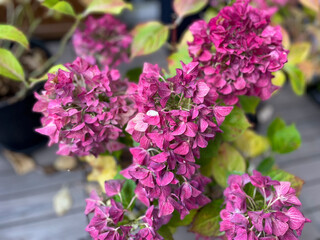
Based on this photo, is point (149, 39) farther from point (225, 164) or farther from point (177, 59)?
point (225, 164)

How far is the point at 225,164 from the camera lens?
0.58 m

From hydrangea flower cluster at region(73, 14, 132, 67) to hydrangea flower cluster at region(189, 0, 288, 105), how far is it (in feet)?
0.82

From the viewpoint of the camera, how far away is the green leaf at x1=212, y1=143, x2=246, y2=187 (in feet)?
1.88

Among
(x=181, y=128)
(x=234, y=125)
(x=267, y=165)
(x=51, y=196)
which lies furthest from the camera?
(x=51, y=196)

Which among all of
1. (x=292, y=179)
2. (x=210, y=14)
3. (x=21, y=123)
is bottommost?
(x=21, y=123)

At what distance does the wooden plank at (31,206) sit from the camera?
2.55 ft

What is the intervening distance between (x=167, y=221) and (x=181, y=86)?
0.63 feet

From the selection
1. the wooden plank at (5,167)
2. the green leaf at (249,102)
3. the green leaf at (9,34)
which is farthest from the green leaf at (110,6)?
the wooden plank at (5,167)

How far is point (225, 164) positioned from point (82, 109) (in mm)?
277

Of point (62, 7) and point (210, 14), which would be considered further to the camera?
point (210, 14)

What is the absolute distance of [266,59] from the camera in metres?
0.47

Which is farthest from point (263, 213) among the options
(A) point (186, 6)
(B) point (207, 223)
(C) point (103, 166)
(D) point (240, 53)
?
(A) point (186, 6)

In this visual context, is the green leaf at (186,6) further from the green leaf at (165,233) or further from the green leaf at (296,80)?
the green leaf at (165,233)

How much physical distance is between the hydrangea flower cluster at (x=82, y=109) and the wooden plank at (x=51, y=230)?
346 millimetres
